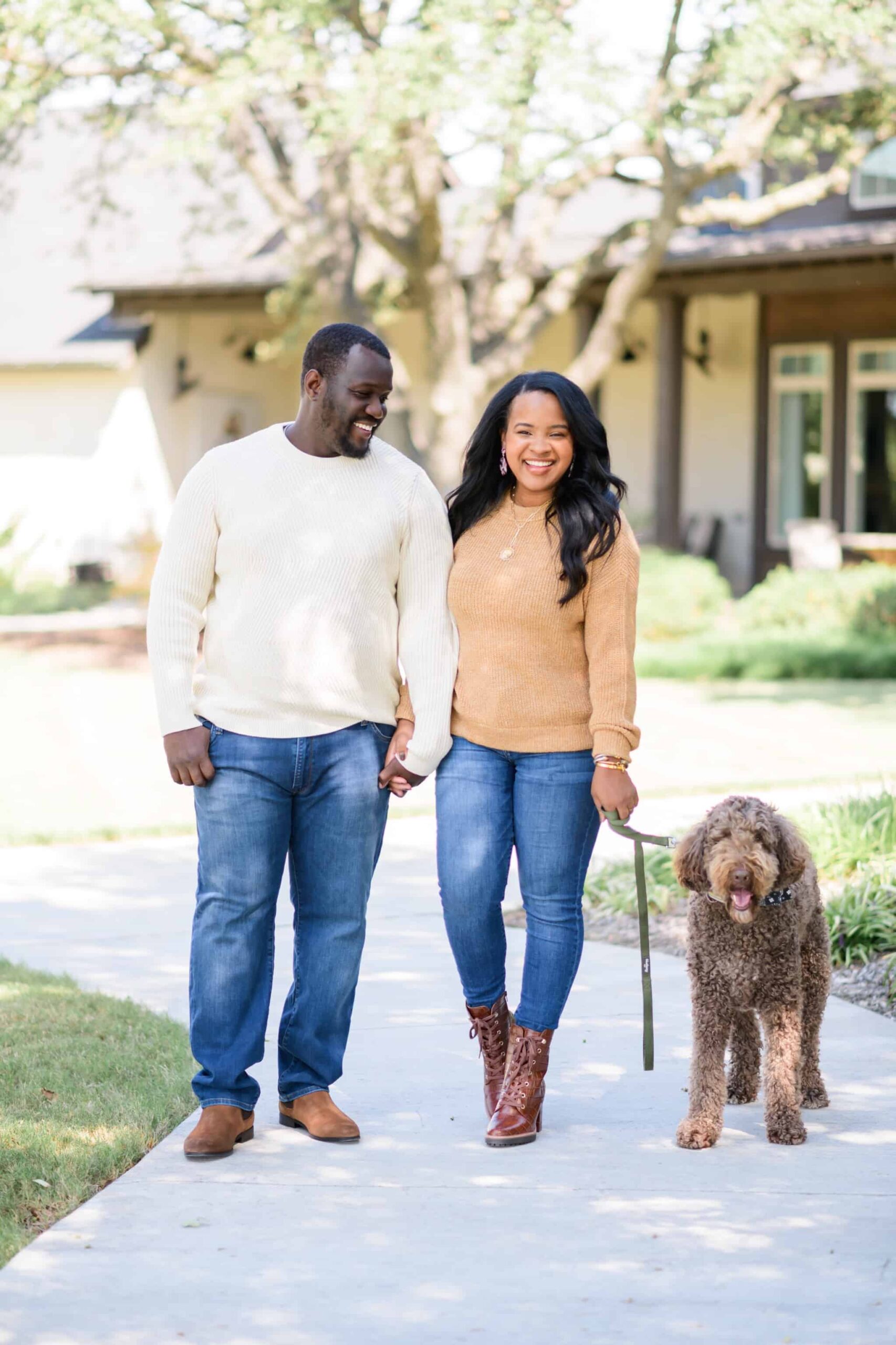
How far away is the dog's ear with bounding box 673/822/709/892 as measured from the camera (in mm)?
4023

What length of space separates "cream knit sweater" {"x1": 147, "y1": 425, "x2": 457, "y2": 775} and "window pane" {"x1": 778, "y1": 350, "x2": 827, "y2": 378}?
56.0 feet

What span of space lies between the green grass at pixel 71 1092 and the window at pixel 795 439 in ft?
53.0

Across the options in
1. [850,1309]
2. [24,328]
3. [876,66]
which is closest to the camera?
[850,1309]

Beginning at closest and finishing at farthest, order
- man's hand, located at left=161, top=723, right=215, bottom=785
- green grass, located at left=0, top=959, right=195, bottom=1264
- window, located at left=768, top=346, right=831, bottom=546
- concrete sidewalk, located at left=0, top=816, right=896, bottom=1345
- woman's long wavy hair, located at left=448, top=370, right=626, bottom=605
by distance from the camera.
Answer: concrete sidewalk, located at left=0, top=816, right=896, bottom=1345
green grass, located at left=0, top=959, right=195, bottom=1264
man's hand, located at left=161, top=723, right=215, bottom=785
woman's long wavy hair, located at left=448, top=370, right=626, bottom=605
window, located at left=768, top=346, right=831, bottom=546

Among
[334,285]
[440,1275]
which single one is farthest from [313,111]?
[440,1275]

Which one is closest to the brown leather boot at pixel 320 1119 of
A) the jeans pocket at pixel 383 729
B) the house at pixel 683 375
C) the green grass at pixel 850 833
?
the jeans pocket at pixel 383 729

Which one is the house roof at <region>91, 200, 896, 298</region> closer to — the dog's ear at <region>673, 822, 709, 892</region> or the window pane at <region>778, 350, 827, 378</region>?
the window pane at <region>778, 350, 827, 378</region>

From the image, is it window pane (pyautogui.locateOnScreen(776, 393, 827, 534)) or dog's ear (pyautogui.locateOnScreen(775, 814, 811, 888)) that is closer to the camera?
dog's ear (pyautogui.locateOnScreen(775, 814, 811, 888))

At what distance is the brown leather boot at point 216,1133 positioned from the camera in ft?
13.0

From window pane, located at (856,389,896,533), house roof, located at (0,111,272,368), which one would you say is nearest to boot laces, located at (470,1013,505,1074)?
window pane, located at (856,389,896,533)

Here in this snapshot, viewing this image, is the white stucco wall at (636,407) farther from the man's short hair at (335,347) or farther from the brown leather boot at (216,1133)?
the brown leather boot at (216,1133)

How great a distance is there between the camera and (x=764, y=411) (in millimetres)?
20609

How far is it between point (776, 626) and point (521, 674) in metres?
13.1

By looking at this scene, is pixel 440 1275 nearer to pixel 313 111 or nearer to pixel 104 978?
pixel 104 978
